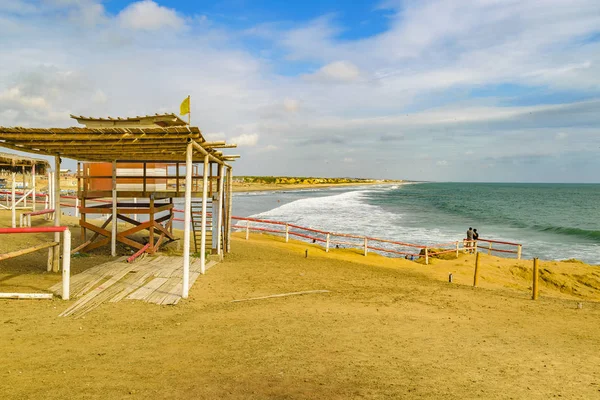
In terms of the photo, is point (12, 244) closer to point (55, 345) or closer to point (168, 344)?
point (55, 345)

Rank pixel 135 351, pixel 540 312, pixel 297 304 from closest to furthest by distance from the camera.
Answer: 1. pixel 135 351
2. pixel 297 304
3. pixel 540 312

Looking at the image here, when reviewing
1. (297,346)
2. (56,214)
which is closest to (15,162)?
(56,214)

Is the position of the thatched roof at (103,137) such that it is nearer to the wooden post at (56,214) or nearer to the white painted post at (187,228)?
the white painted post at (187,228)

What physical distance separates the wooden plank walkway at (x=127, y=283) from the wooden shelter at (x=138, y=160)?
0.65 m

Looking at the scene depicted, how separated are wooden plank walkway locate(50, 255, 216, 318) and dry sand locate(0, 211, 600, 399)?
0.33 meters

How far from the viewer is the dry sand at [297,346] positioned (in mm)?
4422

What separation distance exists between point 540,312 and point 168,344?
7969mm

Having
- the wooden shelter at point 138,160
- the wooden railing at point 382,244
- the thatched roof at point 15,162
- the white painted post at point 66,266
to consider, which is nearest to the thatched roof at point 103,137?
the wooden shelter at point 138,160

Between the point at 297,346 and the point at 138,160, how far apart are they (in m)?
9.31

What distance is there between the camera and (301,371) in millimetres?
4820

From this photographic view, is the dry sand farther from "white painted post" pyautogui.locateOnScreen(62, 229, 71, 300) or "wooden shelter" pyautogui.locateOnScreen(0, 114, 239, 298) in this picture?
"wooden shelter" pyautogui.locateOnScreen(0, 114, 239, 298)

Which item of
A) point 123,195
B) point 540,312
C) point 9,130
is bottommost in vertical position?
point 540,312

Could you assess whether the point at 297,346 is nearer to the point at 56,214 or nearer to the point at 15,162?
the point at 56,214

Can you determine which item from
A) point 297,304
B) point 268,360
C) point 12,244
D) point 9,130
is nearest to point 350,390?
point 268,360
